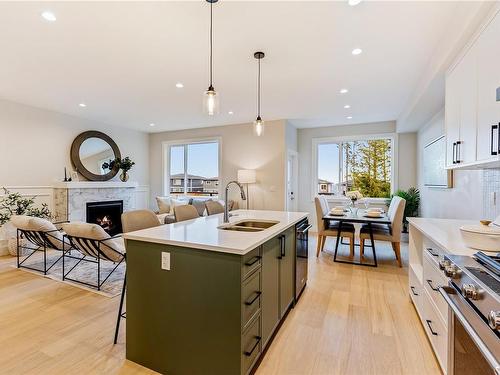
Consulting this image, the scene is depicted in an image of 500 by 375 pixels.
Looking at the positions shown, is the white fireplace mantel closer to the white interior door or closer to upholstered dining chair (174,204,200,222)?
upholstered dining chair (174,204,200,222)

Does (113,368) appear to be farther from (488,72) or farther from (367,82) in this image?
(367,82)

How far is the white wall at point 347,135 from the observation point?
18.7 ft

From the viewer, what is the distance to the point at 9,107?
443 cm

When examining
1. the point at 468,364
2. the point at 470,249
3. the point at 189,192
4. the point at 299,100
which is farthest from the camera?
the point at 189,192

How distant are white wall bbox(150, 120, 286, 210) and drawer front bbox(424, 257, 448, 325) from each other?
375 centimetres

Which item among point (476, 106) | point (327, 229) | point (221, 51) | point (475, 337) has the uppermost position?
point (221, 51)

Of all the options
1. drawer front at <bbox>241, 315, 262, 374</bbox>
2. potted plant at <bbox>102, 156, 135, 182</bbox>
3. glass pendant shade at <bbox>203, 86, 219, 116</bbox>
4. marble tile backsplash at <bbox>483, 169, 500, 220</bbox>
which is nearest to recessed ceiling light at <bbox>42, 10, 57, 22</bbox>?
glass pendant shade at <bbox>203, 86, 219, 116</bbox>

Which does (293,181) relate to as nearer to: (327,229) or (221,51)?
(327,229)

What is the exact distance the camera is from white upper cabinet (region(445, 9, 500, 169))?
5.10 ft

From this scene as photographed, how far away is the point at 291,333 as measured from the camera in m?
2.18

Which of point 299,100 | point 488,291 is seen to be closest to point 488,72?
point 488,291

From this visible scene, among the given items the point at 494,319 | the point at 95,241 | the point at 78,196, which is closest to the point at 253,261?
the point at 494,319

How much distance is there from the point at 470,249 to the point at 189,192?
6.30 meters

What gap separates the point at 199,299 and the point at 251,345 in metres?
0.45
